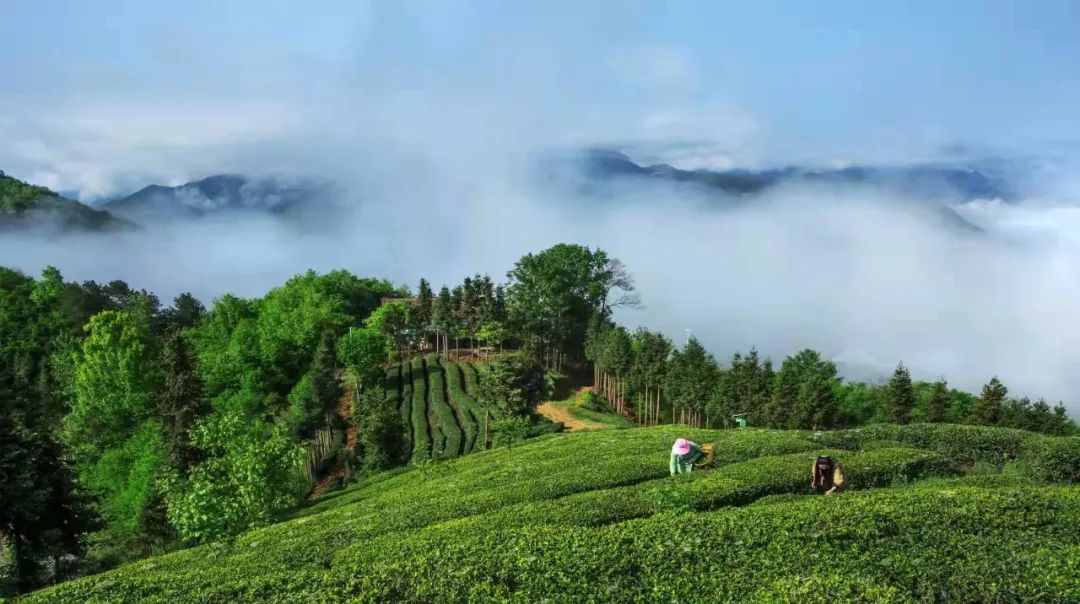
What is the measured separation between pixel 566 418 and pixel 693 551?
52.9m

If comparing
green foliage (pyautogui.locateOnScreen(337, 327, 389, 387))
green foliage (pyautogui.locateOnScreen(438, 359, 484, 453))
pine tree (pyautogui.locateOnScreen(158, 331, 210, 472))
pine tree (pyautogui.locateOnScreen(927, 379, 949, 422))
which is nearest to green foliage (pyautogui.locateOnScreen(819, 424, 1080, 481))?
pine tree (pyautogui.locateOnScreen(927, 379, 949, 422))

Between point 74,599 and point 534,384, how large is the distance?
45032mm

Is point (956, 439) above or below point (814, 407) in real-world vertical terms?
above

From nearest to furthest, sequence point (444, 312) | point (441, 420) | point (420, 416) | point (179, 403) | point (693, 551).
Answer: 1. point (693, 551)
2. point (179, 403)
3. point (441, 420)
4. point (420, 416)
5. point (444, 312)

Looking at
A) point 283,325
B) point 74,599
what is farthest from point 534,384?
point 74,599

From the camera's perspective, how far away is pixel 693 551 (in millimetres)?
10750

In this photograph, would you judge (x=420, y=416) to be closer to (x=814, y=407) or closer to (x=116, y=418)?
(x=116, y=418)

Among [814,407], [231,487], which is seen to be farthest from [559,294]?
[231,487]

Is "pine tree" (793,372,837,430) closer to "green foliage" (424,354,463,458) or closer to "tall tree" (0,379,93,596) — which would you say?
"green foliage" (424,354,463,458)

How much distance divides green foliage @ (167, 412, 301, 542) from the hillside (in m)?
3.67

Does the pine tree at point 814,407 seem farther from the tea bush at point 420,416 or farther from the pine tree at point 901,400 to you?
the tea bush at point 420,416

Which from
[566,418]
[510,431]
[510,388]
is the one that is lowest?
[566,418]

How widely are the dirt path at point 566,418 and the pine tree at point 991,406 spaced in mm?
29761

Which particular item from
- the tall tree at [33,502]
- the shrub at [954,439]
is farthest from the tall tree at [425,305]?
the shrub at [954,439]
